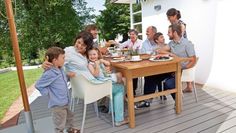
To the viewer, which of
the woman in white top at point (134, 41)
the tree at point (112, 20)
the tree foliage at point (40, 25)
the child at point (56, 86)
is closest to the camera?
the child at point (56, 86)

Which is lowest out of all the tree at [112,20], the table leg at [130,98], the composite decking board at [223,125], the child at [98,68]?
the composite decking board at [223,125]

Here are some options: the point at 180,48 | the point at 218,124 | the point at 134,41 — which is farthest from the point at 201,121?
the point at 134,41

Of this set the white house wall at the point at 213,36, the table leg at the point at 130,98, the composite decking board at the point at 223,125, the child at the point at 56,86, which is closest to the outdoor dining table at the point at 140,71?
the table leg at the point at 130,98

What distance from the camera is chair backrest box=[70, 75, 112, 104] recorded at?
2.81 metres

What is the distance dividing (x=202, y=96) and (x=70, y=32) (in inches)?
387

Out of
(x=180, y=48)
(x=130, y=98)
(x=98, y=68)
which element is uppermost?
(x=180, y=48)

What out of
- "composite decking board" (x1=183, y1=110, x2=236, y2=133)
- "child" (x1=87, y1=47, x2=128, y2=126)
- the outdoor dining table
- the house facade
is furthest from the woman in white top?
"composite decking board" (x1=183, y1=110, x2=236, y2=133)

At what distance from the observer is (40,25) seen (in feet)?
40.0

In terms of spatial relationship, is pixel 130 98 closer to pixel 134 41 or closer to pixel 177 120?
pixel 177 120

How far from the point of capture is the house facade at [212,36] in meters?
4.21

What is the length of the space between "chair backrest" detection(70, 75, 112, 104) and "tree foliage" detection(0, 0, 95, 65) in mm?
9653

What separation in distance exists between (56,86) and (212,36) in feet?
10.9

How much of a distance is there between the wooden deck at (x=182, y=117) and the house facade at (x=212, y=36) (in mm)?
503

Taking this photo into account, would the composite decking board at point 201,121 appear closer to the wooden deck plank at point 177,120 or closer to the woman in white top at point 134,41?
the wooden deck plank at point 177,120
